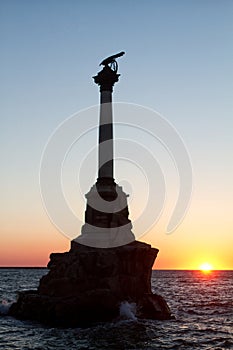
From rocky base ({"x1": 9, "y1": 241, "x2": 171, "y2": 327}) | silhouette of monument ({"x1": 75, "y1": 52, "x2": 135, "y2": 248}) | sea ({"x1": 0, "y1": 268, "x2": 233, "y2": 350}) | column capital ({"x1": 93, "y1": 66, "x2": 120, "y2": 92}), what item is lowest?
sea ({"x1": 0, "y1": 268, "x2": 233, "y2": 350})

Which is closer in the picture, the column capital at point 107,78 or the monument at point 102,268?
the monument at point 102,268

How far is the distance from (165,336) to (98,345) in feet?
16.7

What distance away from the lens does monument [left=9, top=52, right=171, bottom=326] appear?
31688mm

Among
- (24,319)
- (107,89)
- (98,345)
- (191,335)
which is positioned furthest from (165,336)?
(107,89)

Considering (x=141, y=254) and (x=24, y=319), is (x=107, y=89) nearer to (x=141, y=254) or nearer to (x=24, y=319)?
(x=141, y=254)

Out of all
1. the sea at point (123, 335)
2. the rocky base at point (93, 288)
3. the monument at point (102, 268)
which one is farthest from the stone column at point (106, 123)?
the sea at point (123, 335)

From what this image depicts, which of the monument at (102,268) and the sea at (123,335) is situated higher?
the monument at (102,268)

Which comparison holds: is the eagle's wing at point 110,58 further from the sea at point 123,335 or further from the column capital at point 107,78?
the sea at point 123,335

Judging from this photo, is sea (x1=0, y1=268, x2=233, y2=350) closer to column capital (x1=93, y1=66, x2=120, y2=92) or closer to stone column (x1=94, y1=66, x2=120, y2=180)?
stone column (x1=94, y1=66, x2=120, y2=180)

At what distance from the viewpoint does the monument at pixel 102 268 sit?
31.7 metres

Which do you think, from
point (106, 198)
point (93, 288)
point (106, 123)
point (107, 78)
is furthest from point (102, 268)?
point (107, 78)

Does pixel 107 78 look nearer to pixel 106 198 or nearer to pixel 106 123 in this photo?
pixel 106 123

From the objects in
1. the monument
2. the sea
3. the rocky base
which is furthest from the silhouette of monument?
the sea

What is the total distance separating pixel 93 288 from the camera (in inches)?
1330
